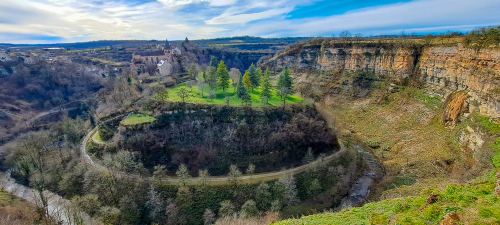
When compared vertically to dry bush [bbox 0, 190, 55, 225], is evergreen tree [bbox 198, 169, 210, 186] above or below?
above

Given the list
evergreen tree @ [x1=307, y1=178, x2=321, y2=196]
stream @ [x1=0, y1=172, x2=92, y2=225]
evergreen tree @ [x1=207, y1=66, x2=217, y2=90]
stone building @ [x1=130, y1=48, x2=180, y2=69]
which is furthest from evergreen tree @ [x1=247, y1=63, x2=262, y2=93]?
stream @ [x1=0, y1=172, x2=92, y2=225]

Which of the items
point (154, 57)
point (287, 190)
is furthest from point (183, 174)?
point (154, 57)

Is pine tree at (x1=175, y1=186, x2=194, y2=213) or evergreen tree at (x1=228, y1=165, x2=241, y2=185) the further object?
evergreen tree at (x1=228, y1=165, x2=241, y2=185)

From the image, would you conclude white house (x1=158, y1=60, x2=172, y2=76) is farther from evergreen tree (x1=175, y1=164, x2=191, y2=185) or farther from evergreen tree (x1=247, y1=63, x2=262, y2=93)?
evergreen tree (x1=175, y1=164, x2=191, y2=185)

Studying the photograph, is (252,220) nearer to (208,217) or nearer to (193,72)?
(208,217)

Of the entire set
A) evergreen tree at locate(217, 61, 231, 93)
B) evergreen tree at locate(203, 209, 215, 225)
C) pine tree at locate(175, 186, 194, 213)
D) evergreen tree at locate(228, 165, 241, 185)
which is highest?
evergreen tree at locate(217, 61, 231, 93)

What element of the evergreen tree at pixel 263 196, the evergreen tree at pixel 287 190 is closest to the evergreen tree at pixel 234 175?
the evergreen tree at pixel 263 196

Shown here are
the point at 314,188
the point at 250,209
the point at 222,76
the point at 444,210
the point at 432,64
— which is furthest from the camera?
the point at 432,64
